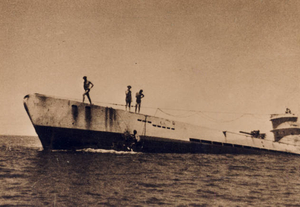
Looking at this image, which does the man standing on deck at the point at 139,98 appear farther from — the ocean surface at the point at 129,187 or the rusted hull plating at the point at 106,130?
the ocean surface at the point at 129,187

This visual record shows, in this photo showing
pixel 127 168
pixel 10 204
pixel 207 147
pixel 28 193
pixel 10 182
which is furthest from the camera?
pixel 207 147

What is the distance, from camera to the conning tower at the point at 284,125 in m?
25.1

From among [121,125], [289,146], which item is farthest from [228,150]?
[121,125]

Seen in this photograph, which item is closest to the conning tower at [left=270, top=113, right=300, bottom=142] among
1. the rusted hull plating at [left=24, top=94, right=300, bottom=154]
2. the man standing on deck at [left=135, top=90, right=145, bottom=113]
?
the rusted hull plating at [left=24, top=94, right=300, bottom=154]

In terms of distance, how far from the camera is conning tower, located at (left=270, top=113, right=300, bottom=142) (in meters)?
25.1

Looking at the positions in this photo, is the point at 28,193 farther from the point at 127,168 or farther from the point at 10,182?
the point at 127,168

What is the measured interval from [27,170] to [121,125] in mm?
6704

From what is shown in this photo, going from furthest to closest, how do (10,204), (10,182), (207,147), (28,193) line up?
Result: (207,147)
(10,182)
(28,193)
(10,204)

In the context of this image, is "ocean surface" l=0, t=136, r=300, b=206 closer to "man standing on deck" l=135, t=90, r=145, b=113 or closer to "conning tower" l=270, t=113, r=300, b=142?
"man standing on deck" l=135, t=90, r=145, b=113

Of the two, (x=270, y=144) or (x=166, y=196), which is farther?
(x=270, y=144)

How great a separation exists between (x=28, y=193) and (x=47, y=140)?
23.1 feet

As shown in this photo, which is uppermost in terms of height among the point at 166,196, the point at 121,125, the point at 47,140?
the point at 121,125

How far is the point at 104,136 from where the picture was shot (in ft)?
45.0

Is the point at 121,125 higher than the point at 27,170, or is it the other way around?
the point at 121,125
